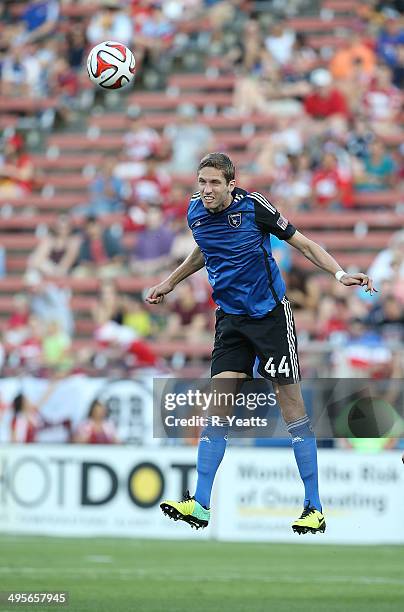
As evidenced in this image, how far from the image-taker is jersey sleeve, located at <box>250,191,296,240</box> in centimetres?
878

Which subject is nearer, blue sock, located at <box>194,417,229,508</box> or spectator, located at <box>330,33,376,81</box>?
blue sock, located at <box>194,417,229,508</box>

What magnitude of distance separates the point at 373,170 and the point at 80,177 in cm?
501

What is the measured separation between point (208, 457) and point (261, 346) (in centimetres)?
81

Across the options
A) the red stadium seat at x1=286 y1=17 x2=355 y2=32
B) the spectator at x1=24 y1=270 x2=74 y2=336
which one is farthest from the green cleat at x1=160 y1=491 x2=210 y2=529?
the red stadium seat at x1=286 y1=17 x2=355 y2=32

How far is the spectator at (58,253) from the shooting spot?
18750 millimetres

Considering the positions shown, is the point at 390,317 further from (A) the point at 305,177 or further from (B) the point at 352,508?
(A) the point at 305,177

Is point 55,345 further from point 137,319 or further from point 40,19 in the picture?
point 40,19

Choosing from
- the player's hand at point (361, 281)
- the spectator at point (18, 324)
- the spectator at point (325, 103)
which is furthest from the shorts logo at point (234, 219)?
the spectator at point (325, 103)

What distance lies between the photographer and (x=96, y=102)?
2248cm

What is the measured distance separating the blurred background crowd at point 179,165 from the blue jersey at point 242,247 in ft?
17.9

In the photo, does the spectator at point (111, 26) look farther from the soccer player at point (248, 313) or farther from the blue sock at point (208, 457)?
the blue sock at point (208, 457)

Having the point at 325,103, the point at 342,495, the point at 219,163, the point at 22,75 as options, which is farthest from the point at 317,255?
the point at 22,75

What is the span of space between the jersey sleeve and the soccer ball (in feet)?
5.78

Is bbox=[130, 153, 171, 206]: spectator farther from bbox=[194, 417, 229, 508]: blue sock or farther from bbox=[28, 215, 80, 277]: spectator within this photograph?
bbox=[194, 417, 229, 508]: blue sock
